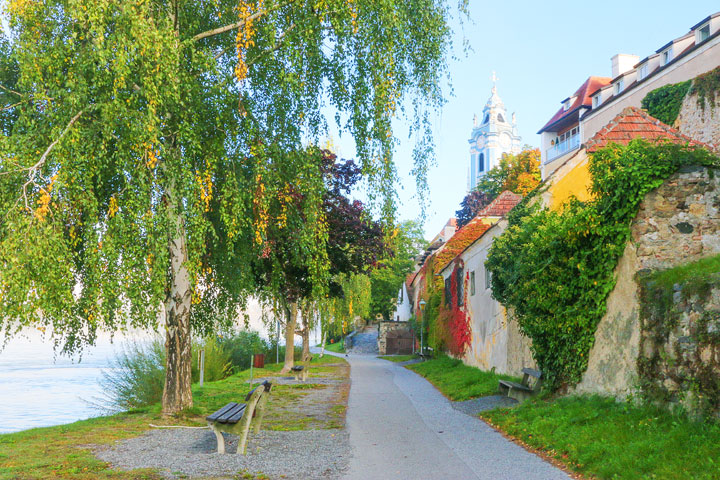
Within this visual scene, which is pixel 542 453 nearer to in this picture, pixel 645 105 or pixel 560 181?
pixel 560 181

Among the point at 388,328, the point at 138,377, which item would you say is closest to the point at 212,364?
the point at 138,377

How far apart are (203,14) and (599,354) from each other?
27.8ft

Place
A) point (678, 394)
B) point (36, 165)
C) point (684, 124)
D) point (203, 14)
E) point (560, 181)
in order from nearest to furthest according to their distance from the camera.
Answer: point (36, 165) → point (678, 394) → point (203, 14) → point (560, 181) → point (684, 124)

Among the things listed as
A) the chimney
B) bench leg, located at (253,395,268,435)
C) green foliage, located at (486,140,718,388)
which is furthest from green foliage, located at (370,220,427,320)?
bench leg, located at (253,395,268,435)

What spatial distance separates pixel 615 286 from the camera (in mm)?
10055

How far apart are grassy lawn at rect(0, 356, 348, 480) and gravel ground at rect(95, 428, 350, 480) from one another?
38 centimetres

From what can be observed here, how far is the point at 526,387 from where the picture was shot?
12969mm

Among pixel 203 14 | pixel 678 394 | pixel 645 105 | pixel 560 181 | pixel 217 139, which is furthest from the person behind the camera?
pixel 645 105

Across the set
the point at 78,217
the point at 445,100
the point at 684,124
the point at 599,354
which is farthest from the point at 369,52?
the point at 684,124

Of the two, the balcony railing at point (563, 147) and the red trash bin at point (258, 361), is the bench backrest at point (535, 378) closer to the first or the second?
the red trash bin at point (258, 361)

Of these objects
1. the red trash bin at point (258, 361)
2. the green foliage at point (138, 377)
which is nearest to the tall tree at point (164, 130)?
the green foliage at point (138, 377)

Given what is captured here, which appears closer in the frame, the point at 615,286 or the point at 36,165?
the point at 36,165

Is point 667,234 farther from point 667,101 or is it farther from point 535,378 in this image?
point 667,101

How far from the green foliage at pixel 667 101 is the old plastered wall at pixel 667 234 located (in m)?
21.9
